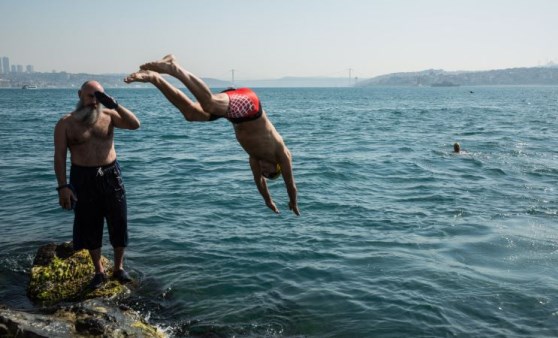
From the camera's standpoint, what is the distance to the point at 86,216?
8.67 meters

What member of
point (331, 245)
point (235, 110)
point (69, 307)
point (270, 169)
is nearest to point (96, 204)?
point (69, 307)

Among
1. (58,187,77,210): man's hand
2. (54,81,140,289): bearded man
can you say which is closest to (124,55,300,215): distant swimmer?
→ (54,81,140,289): bearded man

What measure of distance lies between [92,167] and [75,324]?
2.57m

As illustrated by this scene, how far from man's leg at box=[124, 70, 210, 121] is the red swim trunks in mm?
431

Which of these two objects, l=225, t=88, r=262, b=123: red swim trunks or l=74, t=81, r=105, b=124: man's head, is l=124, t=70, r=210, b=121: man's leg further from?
l=74, t=81, r=105, b=124: man's head

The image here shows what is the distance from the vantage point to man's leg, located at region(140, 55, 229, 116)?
603 cm

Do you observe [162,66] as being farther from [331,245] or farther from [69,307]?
[331,245]

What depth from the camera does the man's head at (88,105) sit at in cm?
787

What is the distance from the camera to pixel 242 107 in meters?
6.58

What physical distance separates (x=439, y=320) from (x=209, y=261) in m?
5.37

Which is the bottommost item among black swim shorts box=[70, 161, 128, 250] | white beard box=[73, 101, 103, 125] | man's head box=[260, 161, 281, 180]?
black swim shorts box=[70, 161, 128, 250]

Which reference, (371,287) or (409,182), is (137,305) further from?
(409,182)

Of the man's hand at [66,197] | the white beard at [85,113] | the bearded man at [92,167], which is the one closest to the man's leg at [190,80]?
the bearded man at [92,167]

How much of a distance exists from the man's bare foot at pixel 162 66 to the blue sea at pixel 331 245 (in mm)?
4681
